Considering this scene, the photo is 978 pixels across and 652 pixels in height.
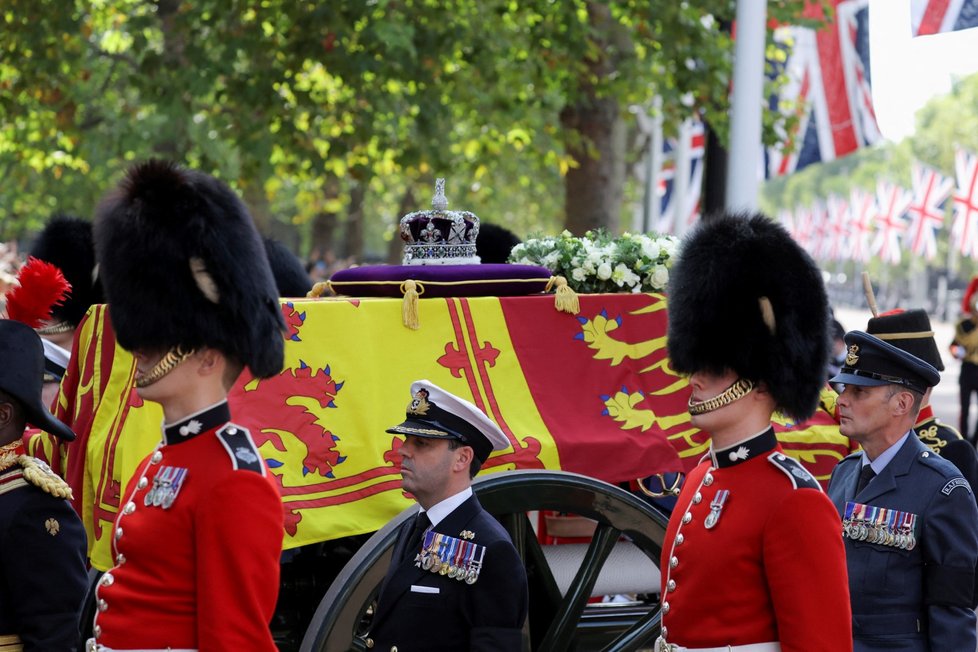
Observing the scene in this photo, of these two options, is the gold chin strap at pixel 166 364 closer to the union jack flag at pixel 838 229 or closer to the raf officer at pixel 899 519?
the raf officer at pixel 899 519

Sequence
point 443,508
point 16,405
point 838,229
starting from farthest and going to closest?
point 838,229 < point 443,508 < point 16,405

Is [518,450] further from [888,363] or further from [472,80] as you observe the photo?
[472,80]

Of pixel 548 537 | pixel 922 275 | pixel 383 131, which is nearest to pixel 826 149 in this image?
pixel 383 131

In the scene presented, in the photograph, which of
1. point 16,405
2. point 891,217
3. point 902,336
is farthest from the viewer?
point 891,217

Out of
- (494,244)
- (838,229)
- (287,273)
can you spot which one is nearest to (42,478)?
(494,244)

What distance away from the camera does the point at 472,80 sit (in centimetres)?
1177

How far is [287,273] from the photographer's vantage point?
729 centimetres

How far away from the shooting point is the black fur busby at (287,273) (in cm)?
723

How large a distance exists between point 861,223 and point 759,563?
47.3 m

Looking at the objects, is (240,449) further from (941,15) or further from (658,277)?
(941,15)

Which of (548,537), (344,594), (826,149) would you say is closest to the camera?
(344,594)

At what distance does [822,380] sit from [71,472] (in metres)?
2.50

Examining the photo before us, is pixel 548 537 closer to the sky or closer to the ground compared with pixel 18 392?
closer to the ground

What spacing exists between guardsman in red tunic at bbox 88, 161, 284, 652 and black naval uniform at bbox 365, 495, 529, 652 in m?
0.88
